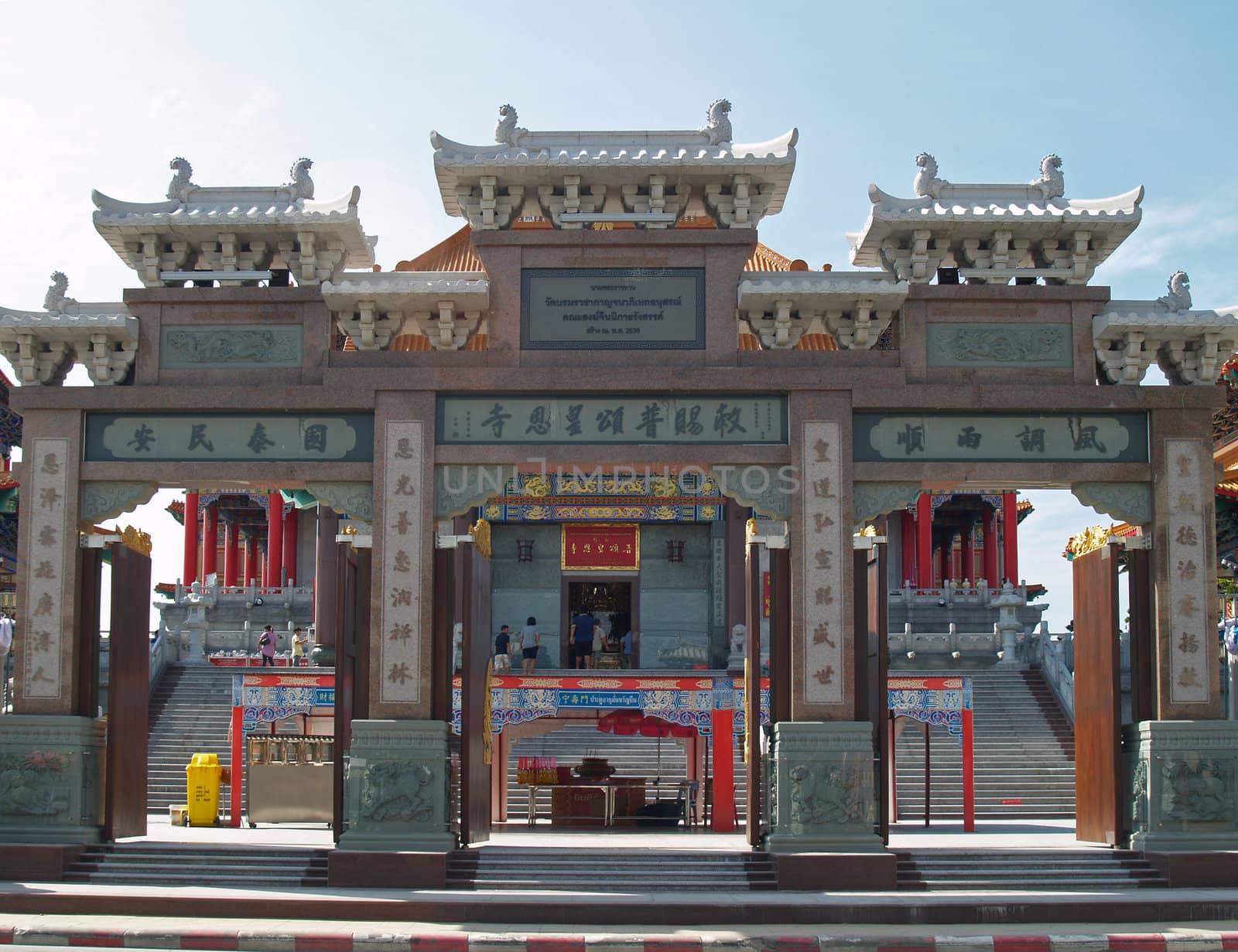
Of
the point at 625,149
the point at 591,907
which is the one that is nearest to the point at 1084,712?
the point at 591,907

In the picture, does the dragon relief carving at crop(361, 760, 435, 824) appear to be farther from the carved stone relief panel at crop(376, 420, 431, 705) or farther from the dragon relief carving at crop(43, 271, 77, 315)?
the dragon relief carving at crop(43, 271, 77, 315)

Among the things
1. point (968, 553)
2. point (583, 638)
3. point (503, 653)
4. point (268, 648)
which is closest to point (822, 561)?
point (503, 653)

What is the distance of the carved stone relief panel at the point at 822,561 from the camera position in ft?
45.5

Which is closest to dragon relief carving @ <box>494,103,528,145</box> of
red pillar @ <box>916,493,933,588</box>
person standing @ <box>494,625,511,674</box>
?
person standing @ <box>494,625,511,674</box>

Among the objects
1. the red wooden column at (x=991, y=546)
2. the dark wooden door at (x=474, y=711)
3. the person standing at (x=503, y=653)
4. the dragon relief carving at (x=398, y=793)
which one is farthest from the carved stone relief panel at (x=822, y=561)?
the red wooden column at (x=991, y=546)

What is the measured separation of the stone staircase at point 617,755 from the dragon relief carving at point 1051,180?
10174 millimetres

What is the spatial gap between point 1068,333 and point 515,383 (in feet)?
16.9

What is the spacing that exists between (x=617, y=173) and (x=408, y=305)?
2.29m

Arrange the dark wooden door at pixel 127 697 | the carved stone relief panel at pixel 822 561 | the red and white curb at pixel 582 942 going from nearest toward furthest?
1. the red and white curb at pixel 582 942
2. the carved stone relief panel at pixel 822 561
3. the dark wooden door at pixel 127 697

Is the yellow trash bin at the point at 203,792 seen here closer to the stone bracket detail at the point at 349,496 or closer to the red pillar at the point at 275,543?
the stone bracket detail at the point at 349,496

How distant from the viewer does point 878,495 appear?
14.2 m

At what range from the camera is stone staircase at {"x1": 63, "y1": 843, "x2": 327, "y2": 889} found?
13453 mm

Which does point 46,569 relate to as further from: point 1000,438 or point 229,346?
point 1000,438

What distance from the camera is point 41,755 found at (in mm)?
13977
